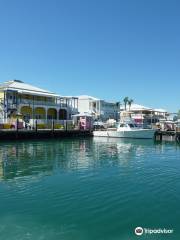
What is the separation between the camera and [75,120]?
2539 inches

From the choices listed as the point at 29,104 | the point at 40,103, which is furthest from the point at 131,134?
the point at 29,104

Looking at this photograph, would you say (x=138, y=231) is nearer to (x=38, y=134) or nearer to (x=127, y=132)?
(x=38, y=134)

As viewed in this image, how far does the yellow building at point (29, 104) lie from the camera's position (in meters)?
56.0

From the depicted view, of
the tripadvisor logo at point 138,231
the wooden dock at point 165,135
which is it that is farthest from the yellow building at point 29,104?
the tripadvisor logo at point 138,231

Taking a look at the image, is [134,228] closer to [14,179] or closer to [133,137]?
[14,179]

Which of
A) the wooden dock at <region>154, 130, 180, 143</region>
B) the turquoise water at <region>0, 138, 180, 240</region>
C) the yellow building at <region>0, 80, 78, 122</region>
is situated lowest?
the turquoise water at <region>0, 138, 180, 240</region>

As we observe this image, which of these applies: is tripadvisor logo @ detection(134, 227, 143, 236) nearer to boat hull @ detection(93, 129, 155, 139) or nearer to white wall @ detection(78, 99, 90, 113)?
boat hull @ detection(93, 129, 155, 139)

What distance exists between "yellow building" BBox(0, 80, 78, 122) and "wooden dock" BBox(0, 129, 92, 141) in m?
5.81

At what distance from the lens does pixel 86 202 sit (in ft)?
44.3

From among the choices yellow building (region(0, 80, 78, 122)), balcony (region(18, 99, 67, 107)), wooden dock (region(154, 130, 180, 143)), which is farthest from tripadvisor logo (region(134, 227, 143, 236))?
balcony (region(18, 99, 67, 107))

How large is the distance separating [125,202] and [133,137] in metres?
42.6

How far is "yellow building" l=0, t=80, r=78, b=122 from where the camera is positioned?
56.0 m

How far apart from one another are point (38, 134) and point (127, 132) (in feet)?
56.3

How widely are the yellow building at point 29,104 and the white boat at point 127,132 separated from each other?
1279 centimetres
